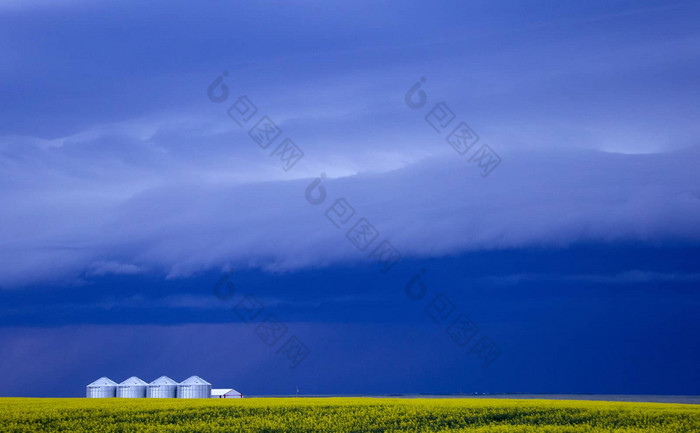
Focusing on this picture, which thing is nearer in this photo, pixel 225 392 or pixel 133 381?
pixel 133 381

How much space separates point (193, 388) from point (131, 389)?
8584mm

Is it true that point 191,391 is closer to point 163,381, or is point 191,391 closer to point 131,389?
point 163,381

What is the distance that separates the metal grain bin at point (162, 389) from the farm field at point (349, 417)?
144 feet

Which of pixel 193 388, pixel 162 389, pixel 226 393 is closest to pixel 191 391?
pixel 193 388

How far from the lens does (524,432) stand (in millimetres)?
34812

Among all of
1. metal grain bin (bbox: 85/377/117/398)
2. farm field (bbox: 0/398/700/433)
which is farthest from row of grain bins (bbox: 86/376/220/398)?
farm field (bbox: 0/398/700/433)

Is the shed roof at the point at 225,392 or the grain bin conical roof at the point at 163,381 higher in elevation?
the grain bin conical roof at the point at 163,381

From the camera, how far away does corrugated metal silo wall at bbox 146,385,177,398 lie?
90188 mm

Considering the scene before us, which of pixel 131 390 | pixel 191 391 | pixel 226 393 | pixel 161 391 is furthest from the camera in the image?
pixel 226 393

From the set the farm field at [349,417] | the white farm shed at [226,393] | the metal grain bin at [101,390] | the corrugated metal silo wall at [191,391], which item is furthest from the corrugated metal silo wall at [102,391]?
the farm field at [349,417]

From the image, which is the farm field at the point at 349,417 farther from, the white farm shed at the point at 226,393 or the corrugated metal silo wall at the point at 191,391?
the white farm shed at the point at 226,393

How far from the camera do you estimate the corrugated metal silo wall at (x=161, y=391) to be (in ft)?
296

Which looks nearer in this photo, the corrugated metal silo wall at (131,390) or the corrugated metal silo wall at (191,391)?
the corrugated metal silo wall at (131,390)

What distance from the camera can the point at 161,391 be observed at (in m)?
90.8
